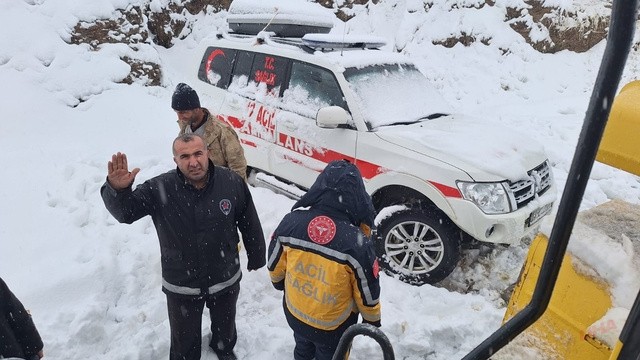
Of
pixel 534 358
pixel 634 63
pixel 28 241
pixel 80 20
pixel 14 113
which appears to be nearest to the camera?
pixel 534 358

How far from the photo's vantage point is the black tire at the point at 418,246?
12.6 feet

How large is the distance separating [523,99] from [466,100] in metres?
1.30

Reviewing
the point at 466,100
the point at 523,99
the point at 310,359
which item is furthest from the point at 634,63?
the point at 310,359

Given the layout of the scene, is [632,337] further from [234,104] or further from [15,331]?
[234,104]

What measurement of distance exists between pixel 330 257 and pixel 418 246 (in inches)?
76.5

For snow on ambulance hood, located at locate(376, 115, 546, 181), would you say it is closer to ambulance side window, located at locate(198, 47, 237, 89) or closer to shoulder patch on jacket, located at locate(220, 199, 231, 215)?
shoulder patch on jacket, located at locate(220, 199, 231, 215)

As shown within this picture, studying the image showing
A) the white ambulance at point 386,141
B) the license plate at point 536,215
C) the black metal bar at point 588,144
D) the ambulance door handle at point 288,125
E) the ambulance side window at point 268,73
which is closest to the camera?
the black metal bar at point 588,144

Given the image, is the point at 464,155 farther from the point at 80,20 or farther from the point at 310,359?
the point at 80,20

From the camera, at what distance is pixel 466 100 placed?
1014 cm

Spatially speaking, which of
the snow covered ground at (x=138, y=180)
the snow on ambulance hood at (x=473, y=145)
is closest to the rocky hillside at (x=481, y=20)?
the snow covered ground at (x=138, y=180)

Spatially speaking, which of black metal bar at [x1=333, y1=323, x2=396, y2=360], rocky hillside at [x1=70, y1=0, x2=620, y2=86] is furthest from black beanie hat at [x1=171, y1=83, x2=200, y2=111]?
rocky hillside at [x1=70, y1=0, x2=620, y2=86]

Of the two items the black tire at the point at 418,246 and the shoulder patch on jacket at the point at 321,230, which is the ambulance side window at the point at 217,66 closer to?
the black tire at the point at 418,246

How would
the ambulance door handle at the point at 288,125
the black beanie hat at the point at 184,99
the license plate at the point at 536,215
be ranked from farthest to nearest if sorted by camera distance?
the ambulance door handle at the point at 288,125 < the license plate at the point at 536,215 < the black beanie hat at the point at 184,99

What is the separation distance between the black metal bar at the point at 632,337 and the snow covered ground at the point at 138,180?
2.48 ft
